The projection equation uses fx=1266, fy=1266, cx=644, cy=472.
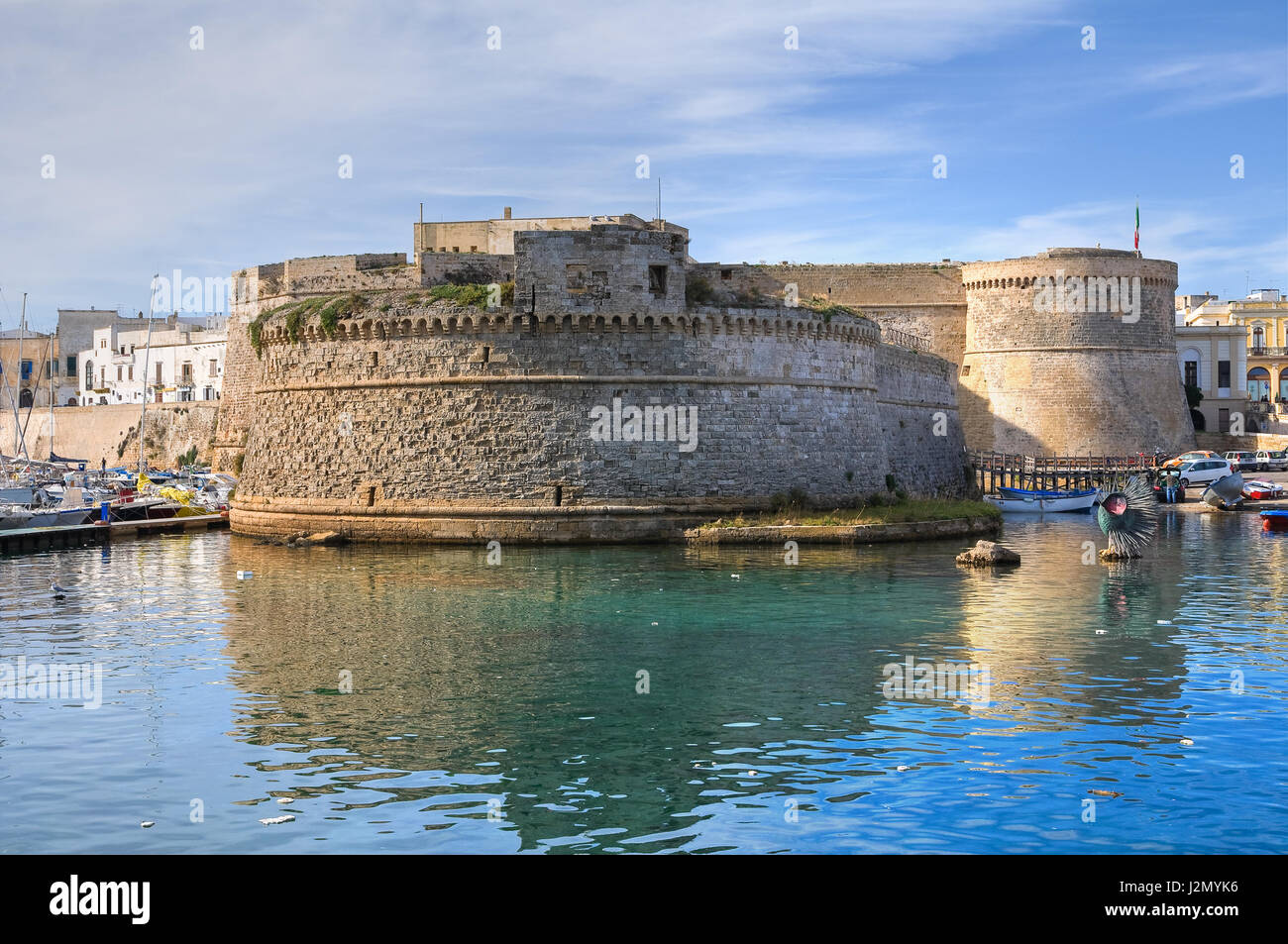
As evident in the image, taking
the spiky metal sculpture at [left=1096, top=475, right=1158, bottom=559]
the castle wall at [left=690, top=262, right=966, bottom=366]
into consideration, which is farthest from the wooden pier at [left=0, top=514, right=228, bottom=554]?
the castle wall at [left=690, top=262, right=966, bottom=366]

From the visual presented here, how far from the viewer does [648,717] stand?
32.8 ft

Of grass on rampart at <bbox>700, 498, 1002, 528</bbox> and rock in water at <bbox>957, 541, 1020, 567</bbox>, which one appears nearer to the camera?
rock in water at <bbox>957, 541, 1020, 567</bbox>

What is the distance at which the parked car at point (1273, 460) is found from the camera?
4262 centimetres

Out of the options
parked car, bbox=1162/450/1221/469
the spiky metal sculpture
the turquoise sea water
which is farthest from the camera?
parked car, bbox=1162/450/1221/469

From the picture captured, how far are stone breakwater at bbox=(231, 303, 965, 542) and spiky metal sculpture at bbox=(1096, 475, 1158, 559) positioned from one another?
5.31 m

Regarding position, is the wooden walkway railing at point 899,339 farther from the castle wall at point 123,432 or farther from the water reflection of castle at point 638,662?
the castle wall at point 123,432

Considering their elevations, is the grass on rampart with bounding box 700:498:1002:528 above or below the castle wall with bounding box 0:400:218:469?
below

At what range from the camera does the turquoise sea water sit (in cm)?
730

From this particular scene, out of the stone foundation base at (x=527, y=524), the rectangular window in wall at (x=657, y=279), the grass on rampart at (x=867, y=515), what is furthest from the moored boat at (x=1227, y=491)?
the rectangular window in wall at (x=657, y=279)

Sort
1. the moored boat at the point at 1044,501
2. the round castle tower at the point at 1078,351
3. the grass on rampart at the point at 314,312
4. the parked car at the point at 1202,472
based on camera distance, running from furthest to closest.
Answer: the round castle tower at the point at 1078,351 < the parked car at the point at 1202,472 < the moored boat at the point at 1044,501 < the grass on rampart at the point at 314,312

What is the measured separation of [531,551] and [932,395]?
54.3 feet

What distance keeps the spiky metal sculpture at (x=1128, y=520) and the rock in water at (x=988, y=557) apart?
2508mm

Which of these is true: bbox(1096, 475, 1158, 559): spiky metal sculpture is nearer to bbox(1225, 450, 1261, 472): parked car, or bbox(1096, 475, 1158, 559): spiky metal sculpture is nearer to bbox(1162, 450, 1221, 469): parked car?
bbox(1162, 450, 1221, 469): parked car
